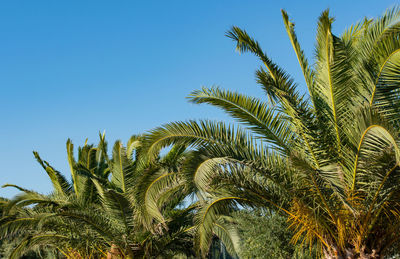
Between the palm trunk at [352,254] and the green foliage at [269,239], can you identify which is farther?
the green foliage at [269,239]

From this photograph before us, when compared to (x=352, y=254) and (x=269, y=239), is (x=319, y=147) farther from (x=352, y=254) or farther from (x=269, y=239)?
(x=269, y=239)

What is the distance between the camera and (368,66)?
792 cm

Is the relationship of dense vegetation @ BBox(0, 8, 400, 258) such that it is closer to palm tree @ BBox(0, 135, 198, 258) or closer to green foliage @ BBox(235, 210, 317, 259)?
palm tree @ BBox(0, 135, 198, 258)

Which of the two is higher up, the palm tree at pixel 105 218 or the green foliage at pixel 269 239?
the palm tree at pixel 105 218

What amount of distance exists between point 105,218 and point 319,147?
7060 mm

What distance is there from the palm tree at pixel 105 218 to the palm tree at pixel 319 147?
325 cm

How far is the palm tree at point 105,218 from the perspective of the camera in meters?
11.8

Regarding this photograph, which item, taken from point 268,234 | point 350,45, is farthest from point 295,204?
point 268,234

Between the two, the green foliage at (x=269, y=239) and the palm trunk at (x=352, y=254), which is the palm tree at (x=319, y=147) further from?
the green foliage at (x=269, y=239)

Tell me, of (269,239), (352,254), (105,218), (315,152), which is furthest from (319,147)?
(269,239)

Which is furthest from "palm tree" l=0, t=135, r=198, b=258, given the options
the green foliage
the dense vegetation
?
the green foliage

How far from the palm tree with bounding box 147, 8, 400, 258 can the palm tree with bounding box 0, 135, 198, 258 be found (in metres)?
3.25

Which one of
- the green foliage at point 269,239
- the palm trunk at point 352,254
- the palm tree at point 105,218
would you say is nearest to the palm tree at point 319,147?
the palm trunk at point 352,254

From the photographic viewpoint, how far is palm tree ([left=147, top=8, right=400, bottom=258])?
743 centimetres
